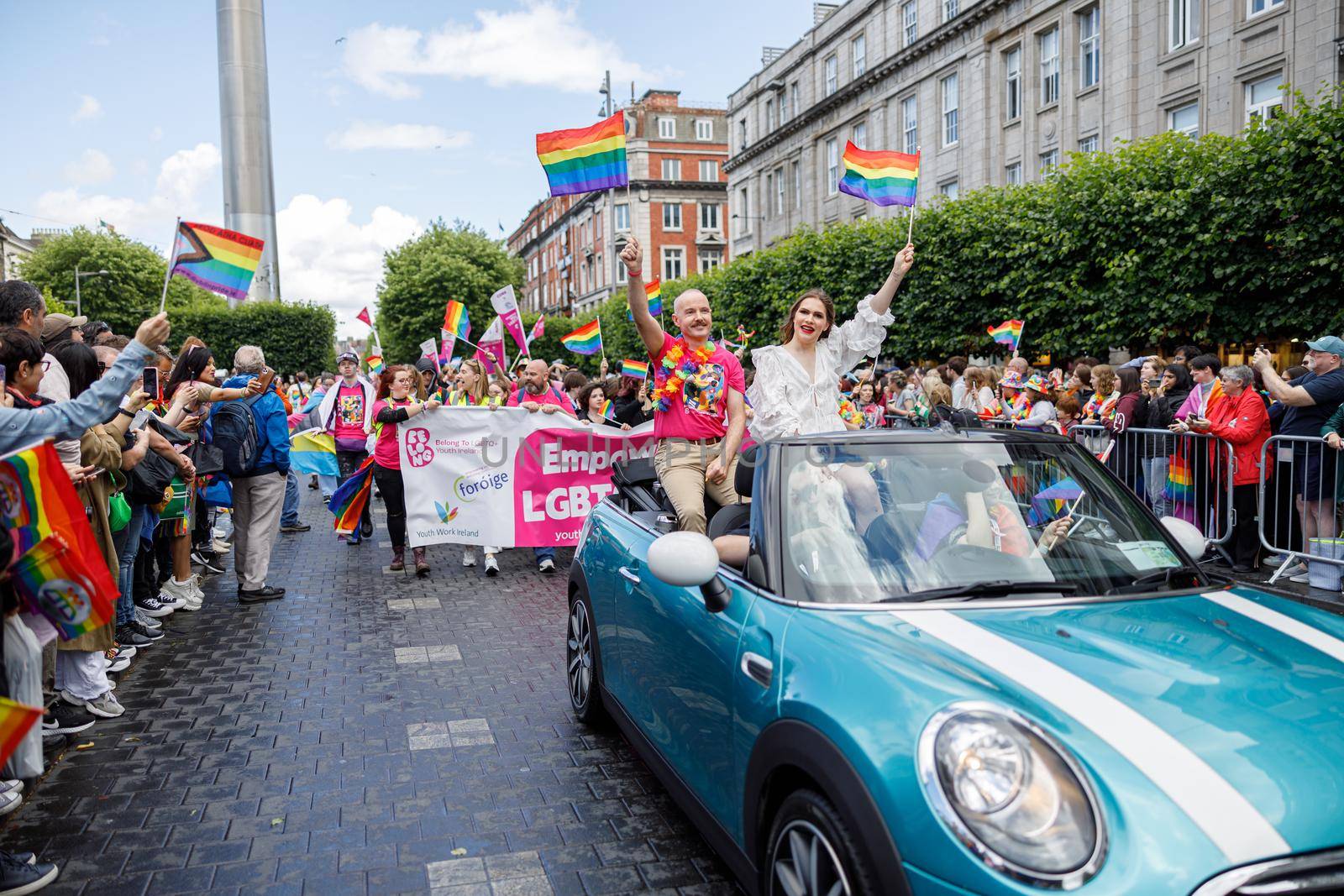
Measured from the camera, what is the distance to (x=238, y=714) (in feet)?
17.9

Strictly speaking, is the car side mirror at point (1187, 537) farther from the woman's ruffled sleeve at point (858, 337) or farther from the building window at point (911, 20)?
the building window at point (911, 20)

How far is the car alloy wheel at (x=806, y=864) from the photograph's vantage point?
2.39 metres

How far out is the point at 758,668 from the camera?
2877mm

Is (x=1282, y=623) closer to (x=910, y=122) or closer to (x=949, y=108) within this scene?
(x=949, y=108)

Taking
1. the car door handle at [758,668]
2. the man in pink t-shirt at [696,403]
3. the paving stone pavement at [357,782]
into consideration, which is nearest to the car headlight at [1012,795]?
the car door handle at [758,668]

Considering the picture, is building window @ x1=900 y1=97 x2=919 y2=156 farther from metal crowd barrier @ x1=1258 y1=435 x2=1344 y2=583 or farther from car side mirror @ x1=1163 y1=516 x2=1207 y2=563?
car side mirror @ x1=1163 y1=516 x2=1207 y2=563

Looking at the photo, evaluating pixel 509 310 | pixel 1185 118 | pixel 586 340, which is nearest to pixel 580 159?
pixel 509 310

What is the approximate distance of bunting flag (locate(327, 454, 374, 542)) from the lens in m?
10.4

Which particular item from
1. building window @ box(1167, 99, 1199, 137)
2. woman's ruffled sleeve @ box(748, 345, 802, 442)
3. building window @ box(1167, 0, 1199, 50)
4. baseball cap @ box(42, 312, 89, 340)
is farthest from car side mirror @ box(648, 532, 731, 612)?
building window @ box(1167, 0, 1199, 50)

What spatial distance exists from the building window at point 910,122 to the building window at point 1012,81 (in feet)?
17.6

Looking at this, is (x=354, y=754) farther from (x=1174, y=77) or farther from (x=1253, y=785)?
(x=1174, y=77)

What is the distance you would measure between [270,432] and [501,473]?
2225 millimetres

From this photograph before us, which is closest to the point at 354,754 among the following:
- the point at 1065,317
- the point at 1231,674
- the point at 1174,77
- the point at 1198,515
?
the point at 1231,674

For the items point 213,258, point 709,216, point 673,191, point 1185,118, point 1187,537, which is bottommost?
point 1187,537
